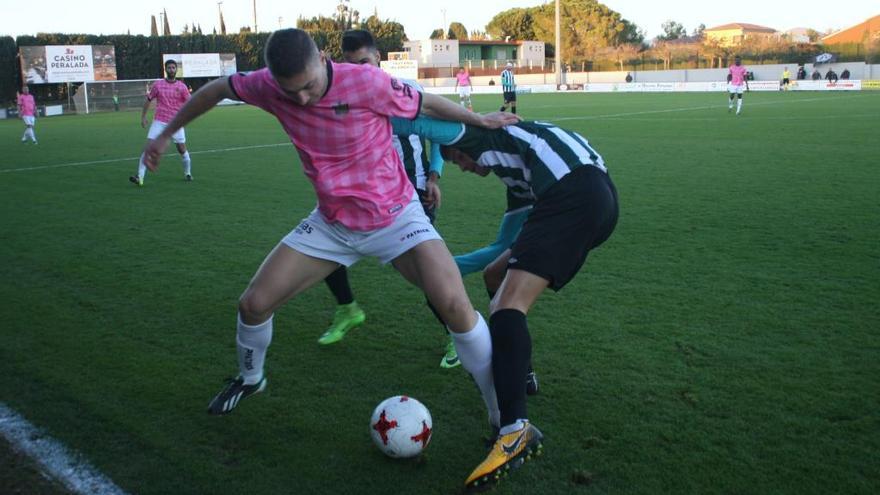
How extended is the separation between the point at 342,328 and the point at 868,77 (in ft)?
158

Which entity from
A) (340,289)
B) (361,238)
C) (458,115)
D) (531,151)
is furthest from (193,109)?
(340,289)

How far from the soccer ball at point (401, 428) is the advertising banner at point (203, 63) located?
177ft

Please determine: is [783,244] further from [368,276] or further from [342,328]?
[342,328]

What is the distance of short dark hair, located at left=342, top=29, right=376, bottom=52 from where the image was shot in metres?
4.77

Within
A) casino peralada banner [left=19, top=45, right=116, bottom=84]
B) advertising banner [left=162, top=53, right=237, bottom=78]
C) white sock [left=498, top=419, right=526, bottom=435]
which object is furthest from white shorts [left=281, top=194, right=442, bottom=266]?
advertising banner [left=162, top=53, right=237, bottom=78]

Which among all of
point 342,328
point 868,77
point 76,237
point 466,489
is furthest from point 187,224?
point 868,77

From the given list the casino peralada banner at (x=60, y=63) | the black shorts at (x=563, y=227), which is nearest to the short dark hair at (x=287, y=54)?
the black shorts at (x=563, y=227)

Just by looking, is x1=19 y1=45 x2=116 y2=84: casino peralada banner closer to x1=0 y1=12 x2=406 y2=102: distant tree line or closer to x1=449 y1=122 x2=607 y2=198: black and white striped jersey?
x1=0 y1=12 x2=406 y2=102: distant tree line

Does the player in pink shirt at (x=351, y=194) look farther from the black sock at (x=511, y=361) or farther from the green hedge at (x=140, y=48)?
the green hedge at (x=140, y=48)

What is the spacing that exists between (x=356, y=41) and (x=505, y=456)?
105 inches

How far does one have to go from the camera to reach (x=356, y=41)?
15.7 ft

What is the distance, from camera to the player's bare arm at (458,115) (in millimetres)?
3684

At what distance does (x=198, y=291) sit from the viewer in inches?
253

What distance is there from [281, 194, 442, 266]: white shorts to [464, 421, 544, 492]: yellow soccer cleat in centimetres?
97
